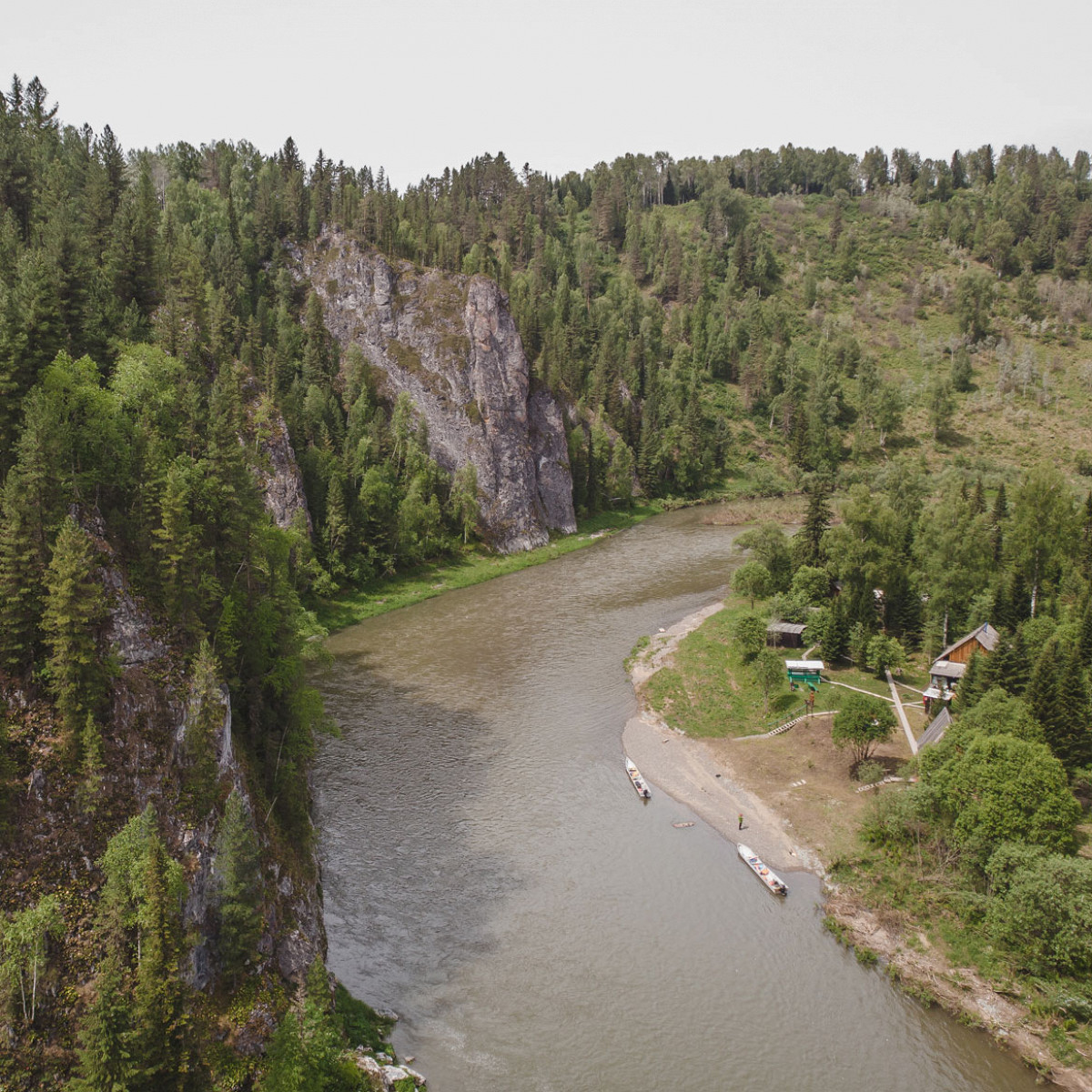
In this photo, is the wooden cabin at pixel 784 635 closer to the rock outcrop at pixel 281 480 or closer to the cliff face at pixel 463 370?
the cliff face at pixel 463 370

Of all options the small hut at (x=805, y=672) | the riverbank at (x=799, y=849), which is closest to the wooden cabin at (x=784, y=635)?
the small hut at (x=805, y=672)

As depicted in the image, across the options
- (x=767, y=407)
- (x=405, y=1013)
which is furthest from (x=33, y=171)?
(x=767, y=407)

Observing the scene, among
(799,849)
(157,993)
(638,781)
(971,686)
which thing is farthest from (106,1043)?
(971,686)

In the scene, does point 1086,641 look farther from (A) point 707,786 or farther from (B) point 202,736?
(B) point 202,736

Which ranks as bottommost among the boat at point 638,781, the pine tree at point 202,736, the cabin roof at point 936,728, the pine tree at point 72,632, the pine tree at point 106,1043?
the boat at point 638,781

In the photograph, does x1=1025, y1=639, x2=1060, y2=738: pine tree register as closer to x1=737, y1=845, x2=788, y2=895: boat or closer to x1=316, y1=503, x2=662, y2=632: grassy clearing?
x1=737, y1=845, x2=788, y2=895: boat
